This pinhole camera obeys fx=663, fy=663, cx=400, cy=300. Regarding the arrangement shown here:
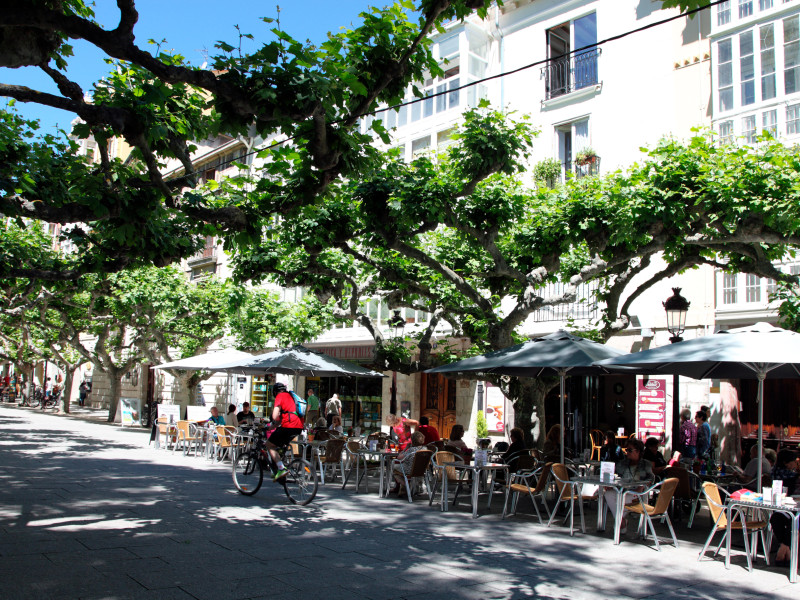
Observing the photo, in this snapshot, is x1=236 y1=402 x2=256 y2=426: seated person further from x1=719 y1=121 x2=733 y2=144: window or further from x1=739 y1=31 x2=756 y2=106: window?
x1=739 y1=31 x2=756 y2=106: window

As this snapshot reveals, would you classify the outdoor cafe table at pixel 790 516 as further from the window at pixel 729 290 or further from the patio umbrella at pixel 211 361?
the patio umbrella at pixel 211 361

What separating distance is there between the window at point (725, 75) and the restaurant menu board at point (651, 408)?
6.86 meters

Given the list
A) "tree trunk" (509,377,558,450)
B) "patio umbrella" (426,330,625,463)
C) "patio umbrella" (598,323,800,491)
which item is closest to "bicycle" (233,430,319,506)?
"patio umbrella" (426,330,625,463)

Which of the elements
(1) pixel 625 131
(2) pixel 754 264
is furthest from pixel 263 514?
(1) pixel 625 131

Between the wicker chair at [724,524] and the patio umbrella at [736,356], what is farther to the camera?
the patio umbrella at [736,356]

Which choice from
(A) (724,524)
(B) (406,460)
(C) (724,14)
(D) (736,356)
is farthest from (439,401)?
(D) (736,356)

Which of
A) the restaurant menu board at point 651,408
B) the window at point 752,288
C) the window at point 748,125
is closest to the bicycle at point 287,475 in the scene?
the restaurant menu board at point 651,408

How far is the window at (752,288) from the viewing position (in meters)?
15.1

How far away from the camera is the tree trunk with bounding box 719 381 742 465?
49.7 feet

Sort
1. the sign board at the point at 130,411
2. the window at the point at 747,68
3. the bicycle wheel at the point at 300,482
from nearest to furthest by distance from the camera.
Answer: the bicycle wheel at the point at 300,482
the window at the point at 747,68
the sign board at the point at 130,411

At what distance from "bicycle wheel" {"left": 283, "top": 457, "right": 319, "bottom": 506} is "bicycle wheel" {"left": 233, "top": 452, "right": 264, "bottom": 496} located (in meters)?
0.59

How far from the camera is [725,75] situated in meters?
15.9

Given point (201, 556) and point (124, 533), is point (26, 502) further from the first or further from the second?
point (201, 556)

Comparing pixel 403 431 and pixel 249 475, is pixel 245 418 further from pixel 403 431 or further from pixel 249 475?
pixel 249 475
